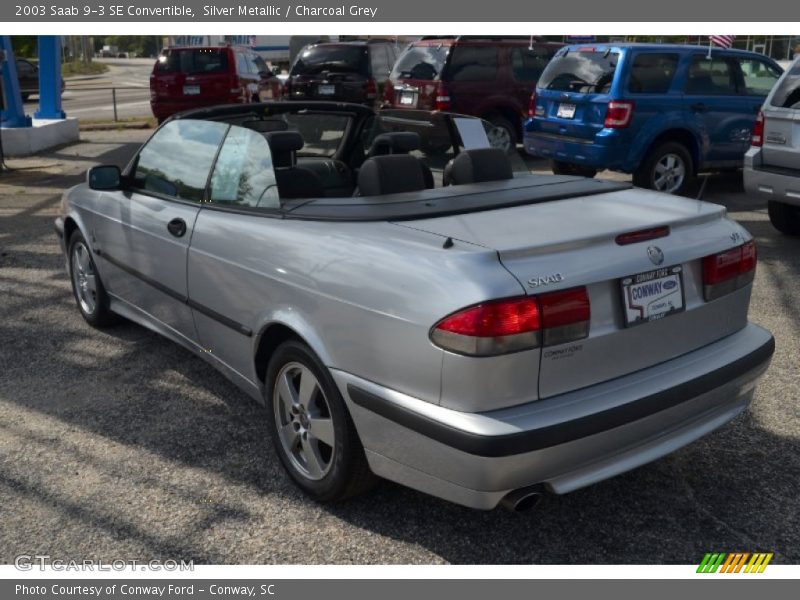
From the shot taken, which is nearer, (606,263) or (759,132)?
(606,263)

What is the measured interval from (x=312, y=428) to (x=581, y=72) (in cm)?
764

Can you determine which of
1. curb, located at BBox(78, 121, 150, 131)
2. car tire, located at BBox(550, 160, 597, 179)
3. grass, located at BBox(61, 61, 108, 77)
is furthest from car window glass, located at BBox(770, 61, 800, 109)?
grass, located at BBox(61, 61, 108, 77)

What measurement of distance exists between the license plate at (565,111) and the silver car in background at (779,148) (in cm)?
241

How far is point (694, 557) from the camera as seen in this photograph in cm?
304

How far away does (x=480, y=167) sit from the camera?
4.01m

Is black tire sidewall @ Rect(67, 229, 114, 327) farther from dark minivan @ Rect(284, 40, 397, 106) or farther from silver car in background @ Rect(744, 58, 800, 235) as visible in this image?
dark minivan @ Rect(284, 40, 397, 106)

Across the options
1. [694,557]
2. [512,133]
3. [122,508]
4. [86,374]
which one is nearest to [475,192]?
[694,557]

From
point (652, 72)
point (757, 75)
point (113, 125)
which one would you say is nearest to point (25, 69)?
point (113, 125)

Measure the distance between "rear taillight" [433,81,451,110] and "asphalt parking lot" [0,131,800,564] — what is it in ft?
29.1

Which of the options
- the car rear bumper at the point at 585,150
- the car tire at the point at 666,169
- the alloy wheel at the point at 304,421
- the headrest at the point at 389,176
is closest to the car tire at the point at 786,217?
the car tire at the point at 666,169

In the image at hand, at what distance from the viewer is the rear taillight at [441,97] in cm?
1310

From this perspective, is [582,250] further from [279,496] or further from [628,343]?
[279,496]

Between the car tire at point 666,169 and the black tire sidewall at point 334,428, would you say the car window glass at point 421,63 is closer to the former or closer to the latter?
the car tire at point 666,169

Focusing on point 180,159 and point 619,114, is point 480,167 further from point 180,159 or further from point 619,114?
point 619,114
